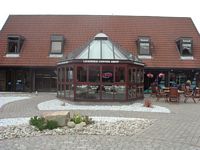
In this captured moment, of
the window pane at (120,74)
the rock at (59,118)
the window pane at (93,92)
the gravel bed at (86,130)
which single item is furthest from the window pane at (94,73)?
the rock at (59,118)

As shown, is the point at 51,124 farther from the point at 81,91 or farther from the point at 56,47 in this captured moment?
the point at 56,47

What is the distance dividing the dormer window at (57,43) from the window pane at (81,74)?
12.3 metres

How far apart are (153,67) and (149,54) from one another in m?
1.52

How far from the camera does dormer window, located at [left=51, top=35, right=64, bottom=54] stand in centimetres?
3491

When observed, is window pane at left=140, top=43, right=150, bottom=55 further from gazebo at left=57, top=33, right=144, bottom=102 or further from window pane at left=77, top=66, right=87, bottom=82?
window pane at left=77, top=66, right=87, bottom=82

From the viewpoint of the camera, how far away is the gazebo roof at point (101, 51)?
22994 mm

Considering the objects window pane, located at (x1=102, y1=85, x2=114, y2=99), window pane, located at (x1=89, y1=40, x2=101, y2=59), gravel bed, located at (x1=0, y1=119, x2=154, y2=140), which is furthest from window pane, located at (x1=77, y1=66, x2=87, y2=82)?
gravel bed, located at (x1=0, y1=119, x2=154, y2=140)

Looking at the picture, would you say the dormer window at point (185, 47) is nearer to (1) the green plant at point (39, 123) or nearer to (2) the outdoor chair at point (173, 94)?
(2) the outdoor chair at point (173, 94)

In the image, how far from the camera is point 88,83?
22.4m

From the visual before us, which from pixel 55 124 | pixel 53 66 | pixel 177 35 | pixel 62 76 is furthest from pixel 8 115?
pixel 177 35

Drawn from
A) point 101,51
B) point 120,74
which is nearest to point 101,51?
point 101,51

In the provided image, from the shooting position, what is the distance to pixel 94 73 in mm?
22641

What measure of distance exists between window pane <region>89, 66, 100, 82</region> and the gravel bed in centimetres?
900

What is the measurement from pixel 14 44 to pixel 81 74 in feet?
46.2
